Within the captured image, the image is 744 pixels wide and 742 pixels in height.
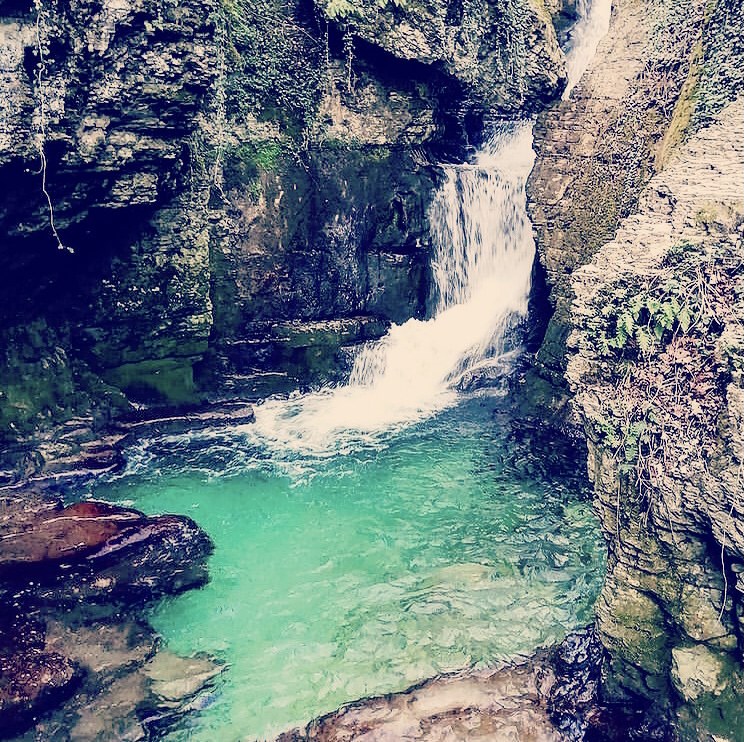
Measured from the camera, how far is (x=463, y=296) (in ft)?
36.6

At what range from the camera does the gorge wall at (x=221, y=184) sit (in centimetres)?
787

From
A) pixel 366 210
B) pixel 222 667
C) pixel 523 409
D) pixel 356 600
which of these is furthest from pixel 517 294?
pixel 222 667

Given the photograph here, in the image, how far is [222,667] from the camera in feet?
20.0

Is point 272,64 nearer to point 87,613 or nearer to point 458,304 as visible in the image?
point 458,304

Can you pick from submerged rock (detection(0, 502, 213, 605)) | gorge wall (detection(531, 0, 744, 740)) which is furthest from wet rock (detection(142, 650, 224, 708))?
gorge wall (detection(531, 0, 744, 740))

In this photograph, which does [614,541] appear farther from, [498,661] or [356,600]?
[356,600]

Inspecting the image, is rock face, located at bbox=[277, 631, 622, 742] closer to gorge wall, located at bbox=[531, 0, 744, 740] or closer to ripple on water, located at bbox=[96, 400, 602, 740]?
ripple on water, located at bbox=[96, 400, 602, 740]

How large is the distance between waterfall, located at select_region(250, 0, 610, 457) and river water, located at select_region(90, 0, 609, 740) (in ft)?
0.09

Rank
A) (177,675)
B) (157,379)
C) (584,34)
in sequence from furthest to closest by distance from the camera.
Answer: (584,34) → (157,379) → (177,675)

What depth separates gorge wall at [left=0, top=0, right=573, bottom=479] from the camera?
7.87 meters

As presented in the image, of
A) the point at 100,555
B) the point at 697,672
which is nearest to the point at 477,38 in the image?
the point at 100,555

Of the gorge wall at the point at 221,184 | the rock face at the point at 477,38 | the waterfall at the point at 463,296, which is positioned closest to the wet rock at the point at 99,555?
the gorge wall at the point at 221,184

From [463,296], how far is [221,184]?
4.04m

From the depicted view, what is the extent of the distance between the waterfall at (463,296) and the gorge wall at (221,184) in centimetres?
33
